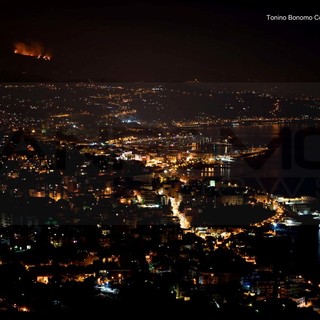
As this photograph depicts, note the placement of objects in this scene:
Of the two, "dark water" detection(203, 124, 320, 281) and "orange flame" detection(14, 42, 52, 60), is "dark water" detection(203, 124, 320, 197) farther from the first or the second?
"orange flame" detection(14, 42, 52, 60)

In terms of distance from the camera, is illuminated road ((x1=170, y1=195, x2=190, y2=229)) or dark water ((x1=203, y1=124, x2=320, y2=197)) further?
dark water ((x1=203, y1=124, x2=320, y2=197))

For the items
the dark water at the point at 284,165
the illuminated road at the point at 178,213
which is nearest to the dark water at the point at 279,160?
the dark water at the point at 284,165

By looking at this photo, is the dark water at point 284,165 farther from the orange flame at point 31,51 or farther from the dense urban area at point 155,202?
the orange flame at point 31,51

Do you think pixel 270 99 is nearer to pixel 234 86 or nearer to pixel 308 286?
pixel 234 86

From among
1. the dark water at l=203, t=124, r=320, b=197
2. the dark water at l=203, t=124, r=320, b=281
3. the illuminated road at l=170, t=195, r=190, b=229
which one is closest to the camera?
the illuminated road at l=170, t=195, r=190, b=229

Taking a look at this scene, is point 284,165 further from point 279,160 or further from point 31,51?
point 31,51

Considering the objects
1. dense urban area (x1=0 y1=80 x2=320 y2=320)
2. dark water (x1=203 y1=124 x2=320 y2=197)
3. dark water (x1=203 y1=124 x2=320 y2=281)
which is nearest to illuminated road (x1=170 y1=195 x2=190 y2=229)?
dense urban area (x1=0 y1=80 x2=320 y2=320)

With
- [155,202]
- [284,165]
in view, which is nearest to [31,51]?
[155,202]
